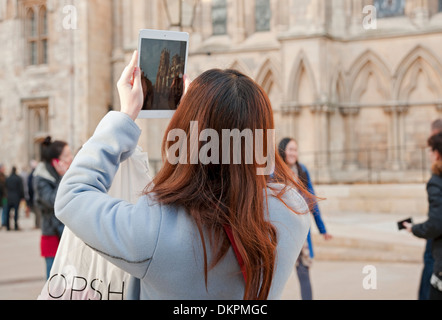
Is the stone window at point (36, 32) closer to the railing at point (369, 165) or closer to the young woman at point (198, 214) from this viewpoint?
the railing at point (369, 165)

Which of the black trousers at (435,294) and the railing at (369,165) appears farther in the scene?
the railing at (369,165)

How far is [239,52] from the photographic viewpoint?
18.2 meters

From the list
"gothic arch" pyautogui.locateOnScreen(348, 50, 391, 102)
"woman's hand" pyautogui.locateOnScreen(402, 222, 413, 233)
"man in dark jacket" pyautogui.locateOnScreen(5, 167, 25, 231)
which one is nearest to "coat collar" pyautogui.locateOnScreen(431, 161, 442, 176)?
"woman's hand" pyautogui.locateOnScreen(402, 222, 413, 233)

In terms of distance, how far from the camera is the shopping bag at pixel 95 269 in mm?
1870

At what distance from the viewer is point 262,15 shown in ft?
60.6

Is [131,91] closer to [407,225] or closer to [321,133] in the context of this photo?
[407,225]

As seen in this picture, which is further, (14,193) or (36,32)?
(36,32)

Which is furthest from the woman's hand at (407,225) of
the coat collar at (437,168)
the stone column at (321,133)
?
the stone column at (321,133)

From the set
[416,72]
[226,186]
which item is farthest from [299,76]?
[226,186]

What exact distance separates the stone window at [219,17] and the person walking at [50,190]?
1412 cm

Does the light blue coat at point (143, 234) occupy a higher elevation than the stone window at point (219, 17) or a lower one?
lower

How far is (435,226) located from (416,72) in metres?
13.7

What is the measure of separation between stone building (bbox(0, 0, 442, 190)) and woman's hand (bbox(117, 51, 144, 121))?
1399cm
